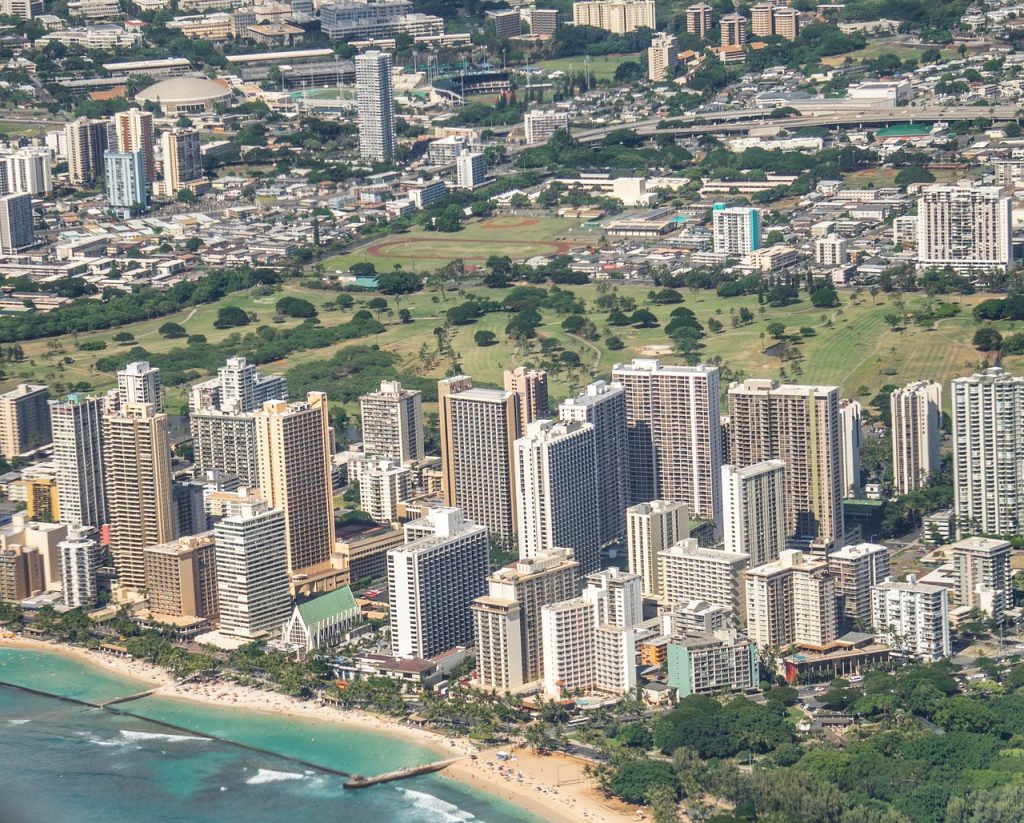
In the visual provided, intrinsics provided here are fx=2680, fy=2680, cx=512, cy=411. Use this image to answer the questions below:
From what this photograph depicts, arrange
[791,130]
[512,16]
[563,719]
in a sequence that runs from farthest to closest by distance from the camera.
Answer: [512,16]
[791,130]
[563,719]

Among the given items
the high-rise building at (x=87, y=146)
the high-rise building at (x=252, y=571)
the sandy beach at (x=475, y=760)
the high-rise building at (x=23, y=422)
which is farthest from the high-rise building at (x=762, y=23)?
the sandy beach at (x=475, y=760)

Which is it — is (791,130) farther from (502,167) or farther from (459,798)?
(459,798)

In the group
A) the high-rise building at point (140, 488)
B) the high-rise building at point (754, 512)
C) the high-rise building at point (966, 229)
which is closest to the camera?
the high-rise building at point (754, 512)

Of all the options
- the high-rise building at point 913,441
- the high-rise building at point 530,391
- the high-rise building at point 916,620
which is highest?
the high-rise building at point 530,391

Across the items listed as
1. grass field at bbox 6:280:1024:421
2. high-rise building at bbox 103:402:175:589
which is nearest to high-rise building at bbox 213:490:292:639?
high-rise building at bbox 103:402:175:589

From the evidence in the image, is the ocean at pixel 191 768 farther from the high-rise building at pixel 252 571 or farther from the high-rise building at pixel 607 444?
the high-rise building at pixel 607 444


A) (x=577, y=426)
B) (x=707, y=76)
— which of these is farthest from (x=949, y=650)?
(x=707, y=76)
